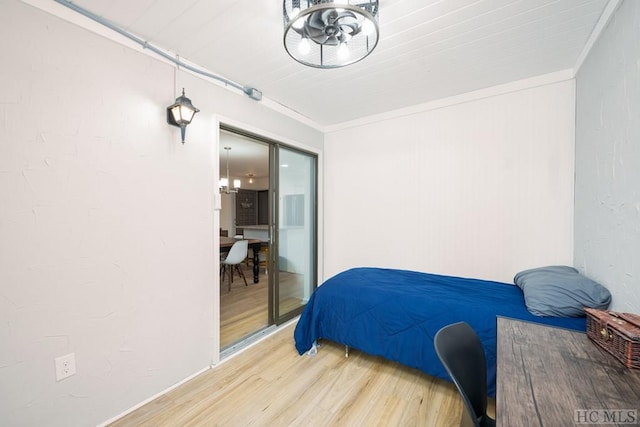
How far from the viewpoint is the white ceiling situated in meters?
1.53

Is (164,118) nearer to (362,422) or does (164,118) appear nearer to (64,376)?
(64,376)

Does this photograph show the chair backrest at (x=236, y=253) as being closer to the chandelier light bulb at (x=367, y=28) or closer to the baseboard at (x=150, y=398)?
the baseboard at (x=150, y=398)

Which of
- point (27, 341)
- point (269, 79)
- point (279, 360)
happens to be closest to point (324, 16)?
point (269, 79)

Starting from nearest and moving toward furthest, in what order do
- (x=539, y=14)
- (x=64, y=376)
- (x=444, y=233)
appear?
(x=64, y=376) → (x=539, y=14) → (x=444, y=233)

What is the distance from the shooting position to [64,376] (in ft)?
4.79

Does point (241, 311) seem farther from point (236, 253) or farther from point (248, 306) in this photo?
point (236, 253)

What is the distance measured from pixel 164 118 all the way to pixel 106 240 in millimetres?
942

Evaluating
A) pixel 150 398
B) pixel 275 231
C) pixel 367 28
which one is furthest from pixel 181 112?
pixel 150 398

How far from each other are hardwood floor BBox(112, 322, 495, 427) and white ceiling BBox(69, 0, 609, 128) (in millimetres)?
2551

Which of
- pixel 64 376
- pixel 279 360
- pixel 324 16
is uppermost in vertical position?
pixel 324 16

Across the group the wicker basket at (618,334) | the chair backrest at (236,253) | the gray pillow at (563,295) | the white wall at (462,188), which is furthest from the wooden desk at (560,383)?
the chair backrest at (236,253)

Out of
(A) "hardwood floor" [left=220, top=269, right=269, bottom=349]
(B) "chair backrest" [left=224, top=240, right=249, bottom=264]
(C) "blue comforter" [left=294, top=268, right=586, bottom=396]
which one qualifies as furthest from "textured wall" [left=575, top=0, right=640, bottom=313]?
(B) "chair backrest" [left=224, top=240, right=249, bottom=264]

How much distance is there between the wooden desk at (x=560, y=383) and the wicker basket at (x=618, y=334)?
0.10 ft

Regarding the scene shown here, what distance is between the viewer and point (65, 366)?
1464mm
